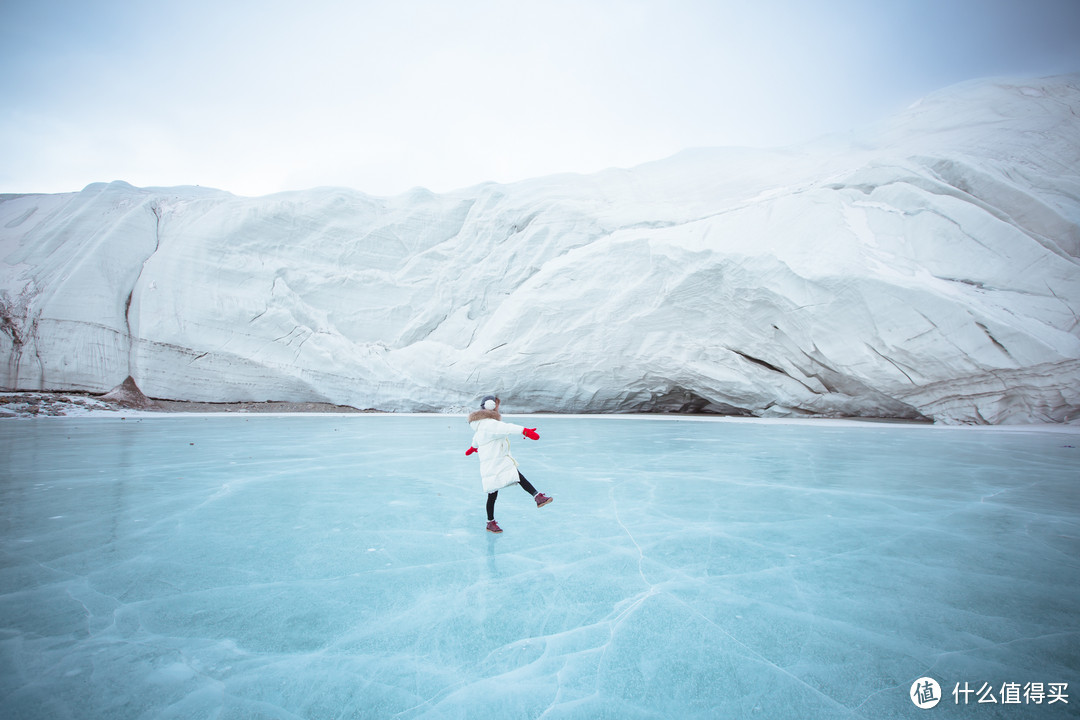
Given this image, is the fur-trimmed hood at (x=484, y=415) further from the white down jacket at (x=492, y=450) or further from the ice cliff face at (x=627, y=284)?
the ice cliff face at (x=627, y=284)

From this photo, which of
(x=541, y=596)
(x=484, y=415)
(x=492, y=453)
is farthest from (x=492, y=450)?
(x=541, y=596)

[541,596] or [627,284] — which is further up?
[627,284]

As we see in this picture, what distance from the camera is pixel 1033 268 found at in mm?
9227

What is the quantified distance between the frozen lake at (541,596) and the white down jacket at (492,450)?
13.1 inches

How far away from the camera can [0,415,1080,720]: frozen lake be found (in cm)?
143

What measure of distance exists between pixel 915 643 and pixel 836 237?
35.6 ft

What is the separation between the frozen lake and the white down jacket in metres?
0.33

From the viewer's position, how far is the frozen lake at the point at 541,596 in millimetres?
1426

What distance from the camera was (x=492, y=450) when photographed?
9.75ft

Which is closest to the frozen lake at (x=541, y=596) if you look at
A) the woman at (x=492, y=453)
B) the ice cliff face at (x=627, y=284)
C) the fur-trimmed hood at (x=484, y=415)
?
the woman at (x=492, y=453)

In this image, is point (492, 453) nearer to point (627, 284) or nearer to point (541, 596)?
point (541, 596)

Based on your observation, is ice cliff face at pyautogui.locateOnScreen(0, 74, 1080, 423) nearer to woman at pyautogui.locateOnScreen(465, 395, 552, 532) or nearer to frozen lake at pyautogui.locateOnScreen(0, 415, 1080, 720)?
frozen lake at pyautogui.locateOnScreen(0, 415, 1080, 720)

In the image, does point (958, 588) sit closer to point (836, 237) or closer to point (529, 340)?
point (836, 237)

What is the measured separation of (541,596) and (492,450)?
106 centimetres
